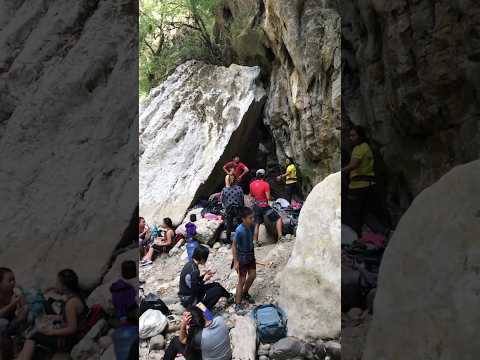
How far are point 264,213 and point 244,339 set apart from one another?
3035 millimetres

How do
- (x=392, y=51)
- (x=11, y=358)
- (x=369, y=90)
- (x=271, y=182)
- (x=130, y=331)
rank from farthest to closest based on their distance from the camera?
(x=271, y=182)
(x=369, y=90)
(x=392, y=51)
(x=130, y=331)
(x=11, y=358)

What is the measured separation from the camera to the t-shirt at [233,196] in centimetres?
623

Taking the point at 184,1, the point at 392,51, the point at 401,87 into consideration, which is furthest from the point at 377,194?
the point at 184,1

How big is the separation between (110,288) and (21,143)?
1.43m

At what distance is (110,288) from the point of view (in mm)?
2883

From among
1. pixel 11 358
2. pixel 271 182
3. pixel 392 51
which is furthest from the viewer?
pixel 271 182

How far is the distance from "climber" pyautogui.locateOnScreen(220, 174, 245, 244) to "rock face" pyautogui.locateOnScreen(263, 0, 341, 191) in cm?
178

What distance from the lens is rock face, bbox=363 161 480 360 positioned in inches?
62.2

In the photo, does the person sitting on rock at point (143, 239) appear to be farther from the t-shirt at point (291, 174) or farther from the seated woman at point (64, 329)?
the seated woman at point (64, 329)

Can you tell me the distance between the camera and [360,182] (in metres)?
3.01

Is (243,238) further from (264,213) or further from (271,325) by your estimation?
(264,213)

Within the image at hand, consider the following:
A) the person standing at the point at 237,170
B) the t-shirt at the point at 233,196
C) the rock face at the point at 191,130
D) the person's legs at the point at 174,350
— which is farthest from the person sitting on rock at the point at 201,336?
the rock face at the point at 191,130

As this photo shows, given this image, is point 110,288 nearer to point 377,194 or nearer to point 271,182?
point 377,194

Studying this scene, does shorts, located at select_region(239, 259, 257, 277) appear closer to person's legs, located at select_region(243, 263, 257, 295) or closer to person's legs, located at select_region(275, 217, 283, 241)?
person's legs, located at select_region(243, 263, 257, 295)
